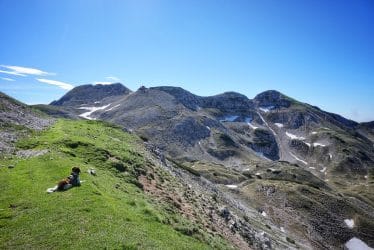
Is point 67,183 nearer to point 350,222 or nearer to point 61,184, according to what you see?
point 61,184

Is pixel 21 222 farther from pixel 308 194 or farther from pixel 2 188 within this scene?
pixel 308 194

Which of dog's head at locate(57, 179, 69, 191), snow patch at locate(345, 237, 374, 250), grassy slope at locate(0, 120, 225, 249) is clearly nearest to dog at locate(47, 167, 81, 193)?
dog's head at locate(57, 179, 69, 191)

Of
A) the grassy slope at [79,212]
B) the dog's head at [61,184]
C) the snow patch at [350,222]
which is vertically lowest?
the snow patch at [350,222]

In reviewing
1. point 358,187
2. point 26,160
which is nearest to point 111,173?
point 26,160

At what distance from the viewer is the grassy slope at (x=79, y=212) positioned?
2119cm

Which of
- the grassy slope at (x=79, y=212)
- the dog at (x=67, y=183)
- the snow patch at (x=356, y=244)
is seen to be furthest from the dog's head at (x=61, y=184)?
the snow patch at (x=356, y=244)

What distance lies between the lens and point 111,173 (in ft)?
130

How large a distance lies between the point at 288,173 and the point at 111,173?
557 ft

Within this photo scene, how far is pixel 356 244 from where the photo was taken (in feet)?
324

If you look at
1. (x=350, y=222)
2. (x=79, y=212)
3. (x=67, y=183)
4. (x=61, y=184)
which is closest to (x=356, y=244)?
(x=350, y=222)

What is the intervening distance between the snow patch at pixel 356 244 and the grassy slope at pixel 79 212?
82753mm

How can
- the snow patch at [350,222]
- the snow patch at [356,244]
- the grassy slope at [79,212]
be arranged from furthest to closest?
the snow patch at [350,222], the snow patch at [356,244], the grassy slope at [79,212]

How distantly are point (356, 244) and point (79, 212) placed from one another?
98.7 metres

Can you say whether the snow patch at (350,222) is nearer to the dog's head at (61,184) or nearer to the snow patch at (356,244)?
the snow patch at (356,244)
